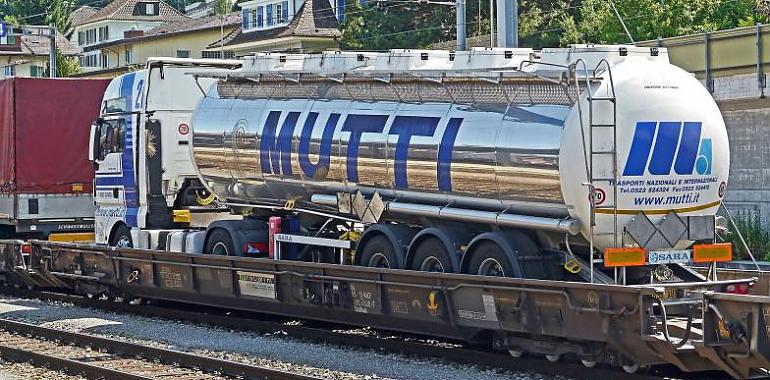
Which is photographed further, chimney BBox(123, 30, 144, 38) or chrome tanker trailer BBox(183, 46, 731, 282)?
chimney BBox(123, 30, 144, 38)

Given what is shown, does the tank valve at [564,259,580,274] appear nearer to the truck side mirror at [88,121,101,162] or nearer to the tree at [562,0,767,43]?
the truck side mirror at [88,121,101,162]

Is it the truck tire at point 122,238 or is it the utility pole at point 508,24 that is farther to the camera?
the utility pole at point 508,24

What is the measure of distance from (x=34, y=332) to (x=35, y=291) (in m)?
6.61

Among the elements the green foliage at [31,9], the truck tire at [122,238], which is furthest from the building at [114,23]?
the truck tire at [122,238]

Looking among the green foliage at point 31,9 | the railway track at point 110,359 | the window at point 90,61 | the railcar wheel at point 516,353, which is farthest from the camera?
the green foliage at point 31,9

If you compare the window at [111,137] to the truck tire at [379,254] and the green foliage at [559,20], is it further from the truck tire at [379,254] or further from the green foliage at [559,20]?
the green foliage at [559,20]

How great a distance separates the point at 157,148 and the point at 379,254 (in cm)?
597

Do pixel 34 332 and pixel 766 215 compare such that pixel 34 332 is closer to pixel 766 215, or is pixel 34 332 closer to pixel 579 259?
pixel 579 259

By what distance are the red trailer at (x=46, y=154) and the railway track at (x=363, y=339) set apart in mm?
1810

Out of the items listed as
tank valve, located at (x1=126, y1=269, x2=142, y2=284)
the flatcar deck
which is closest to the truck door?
the flatcar deck

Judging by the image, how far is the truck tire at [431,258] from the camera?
1493 centimetres

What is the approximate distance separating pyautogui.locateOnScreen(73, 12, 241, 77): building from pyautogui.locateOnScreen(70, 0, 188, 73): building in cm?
604

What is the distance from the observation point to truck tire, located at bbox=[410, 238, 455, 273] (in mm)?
14930

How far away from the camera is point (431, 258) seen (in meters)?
15.2
